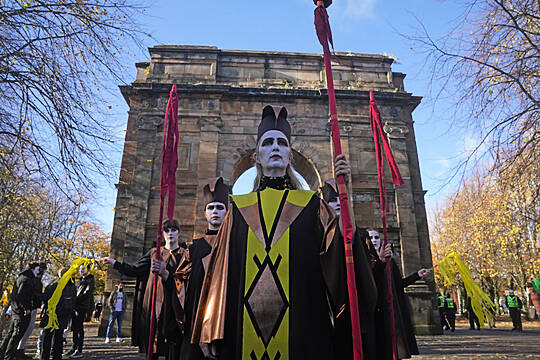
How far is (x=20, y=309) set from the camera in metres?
7.26

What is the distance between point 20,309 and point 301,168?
11.4m

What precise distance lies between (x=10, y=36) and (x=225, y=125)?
991 centimetres

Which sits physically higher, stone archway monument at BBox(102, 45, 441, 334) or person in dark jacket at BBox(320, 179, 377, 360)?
stone archway monument at BBox(102, 45, 441, 334)

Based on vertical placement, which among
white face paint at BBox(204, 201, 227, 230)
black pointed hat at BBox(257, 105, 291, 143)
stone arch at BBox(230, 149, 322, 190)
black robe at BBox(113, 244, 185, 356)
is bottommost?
black robe at BBox(113, 244, 185, 356)

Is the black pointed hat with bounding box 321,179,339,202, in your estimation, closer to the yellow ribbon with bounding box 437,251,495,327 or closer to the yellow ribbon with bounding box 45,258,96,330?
the yellow ribbon with bounding box 437,251,495,327

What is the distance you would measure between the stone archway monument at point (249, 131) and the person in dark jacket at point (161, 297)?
7743mm

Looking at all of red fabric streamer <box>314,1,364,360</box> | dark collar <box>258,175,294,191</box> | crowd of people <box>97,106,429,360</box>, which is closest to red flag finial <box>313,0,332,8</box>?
red fabric streamer <box>314,1,364,360</box>

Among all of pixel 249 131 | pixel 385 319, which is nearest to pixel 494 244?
pixel 249 131

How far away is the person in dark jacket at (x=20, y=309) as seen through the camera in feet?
22.8

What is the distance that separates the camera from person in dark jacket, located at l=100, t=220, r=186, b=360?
3.59 m

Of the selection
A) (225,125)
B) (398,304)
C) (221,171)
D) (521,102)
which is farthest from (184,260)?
(225,125)

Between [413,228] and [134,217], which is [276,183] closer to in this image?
[134,217]

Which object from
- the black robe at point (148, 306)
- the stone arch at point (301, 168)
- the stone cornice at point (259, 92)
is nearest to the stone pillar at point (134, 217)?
the stone cornice at point (259, 92)

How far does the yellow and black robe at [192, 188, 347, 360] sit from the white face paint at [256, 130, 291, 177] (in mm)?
261
